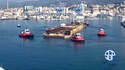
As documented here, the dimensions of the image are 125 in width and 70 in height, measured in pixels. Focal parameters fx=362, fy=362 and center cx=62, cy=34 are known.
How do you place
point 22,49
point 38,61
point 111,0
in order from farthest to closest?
point 111,0 < point 22,49 < point 38,61

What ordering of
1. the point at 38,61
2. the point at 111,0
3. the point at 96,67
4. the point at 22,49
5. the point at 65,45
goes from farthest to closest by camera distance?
the point at 111,0 < the point at 65,45 < the point at 22,49 < the point at 38,61 < the point at 96,67

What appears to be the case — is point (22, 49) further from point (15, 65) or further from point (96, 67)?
point (96, 67)

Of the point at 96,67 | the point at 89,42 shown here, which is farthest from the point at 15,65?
the point at 89,42

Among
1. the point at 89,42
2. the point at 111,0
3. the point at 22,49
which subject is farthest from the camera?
the point at 111,0

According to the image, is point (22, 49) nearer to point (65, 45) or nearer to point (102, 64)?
point (65, 45)

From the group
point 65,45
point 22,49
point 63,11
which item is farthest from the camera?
point 63,11

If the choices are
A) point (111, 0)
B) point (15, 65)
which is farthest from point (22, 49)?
point (111, 0)

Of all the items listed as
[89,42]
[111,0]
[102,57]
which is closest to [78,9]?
[111,0]

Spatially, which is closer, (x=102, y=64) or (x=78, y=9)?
(x=102, y=64)

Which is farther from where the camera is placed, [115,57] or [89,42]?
[89,42]
